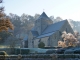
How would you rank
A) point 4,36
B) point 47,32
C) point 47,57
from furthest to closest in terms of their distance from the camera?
point 4,36, point 47,32, point 47,57

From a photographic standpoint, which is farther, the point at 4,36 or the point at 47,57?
the point at 4,36

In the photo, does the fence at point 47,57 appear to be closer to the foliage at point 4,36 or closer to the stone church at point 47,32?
the stone church at point 47,32

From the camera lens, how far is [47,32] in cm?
5775

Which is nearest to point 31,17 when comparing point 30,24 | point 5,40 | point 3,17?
point 30,24

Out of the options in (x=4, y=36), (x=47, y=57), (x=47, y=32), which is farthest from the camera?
(x=4, y=36)

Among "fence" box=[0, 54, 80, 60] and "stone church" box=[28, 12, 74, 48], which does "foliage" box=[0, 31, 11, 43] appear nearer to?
"stone church" box=[28, 12, 74, 48]

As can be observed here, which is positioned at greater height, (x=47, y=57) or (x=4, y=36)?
(x=4, y=36)

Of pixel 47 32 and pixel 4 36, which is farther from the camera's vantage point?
pixel 4 36

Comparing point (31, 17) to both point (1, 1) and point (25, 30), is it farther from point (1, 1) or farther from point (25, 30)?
point (1, 1)

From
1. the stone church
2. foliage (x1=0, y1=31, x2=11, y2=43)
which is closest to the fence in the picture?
the stone church

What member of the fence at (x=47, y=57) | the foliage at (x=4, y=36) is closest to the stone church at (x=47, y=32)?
the foliage at (x=4, y=36)

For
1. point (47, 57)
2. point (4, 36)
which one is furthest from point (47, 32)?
point (47, 57)

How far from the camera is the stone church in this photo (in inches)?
2024

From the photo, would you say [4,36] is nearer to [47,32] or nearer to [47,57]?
[47,32]
